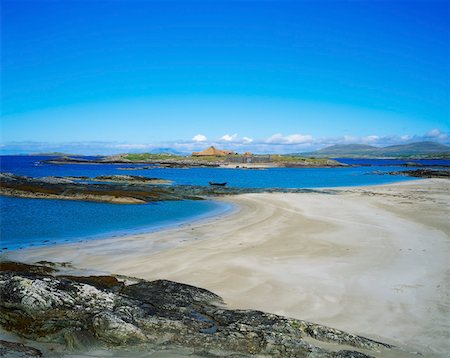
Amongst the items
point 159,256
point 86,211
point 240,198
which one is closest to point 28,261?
Answer: point 159,256

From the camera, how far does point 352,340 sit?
7406mm

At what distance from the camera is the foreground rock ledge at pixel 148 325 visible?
685 centimetres

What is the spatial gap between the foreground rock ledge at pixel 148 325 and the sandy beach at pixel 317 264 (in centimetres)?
138

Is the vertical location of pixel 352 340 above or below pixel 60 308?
below

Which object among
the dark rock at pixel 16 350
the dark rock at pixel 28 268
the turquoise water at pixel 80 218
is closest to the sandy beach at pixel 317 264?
the dark rock at pixel 28 268

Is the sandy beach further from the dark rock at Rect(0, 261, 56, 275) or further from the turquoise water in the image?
the turquoise water

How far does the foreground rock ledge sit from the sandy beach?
4.54ft

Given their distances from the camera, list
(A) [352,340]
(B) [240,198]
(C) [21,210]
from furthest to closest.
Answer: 1. (B) [240,198]
2. (C) [21,210]
3. (A) [352,340]

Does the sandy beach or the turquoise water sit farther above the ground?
the sandy beach

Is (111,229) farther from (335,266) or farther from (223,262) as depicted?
(335,266)

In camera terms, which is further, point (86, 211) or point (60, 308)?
point (86, 211)

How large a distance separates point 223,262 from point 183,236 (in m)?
5.60

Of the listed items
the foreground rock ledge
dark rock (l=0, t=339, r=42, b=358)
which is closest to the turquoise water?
the foreground rock ledge

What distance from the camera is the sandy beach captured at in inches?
360
